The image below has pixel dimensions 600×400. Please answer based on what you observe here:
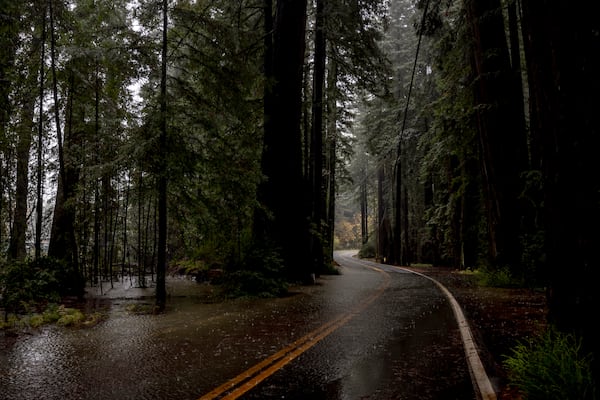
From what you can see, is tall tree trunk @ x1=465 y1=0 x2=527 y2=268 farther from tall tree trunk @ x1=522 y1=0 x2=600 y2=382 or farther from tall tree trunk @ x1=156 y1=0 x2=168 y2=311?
tall tree trunk @ x1=522 y1=0 x2=600 y2=382

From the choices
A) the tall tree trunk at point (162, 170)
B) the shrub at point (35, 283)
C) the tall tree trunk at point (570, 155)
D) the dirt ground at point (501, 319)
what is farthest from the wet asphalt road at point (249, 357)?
the shrub at point (35, 283)

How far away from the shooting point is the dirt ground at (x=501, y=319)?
514 cm

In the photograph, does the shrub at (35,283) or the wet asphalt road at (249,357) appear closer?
the wet asphalt road at (249,357)

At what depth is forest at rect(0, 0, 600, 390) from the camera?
432 centimetres

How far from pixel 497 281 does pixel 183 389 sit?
11.9 meters

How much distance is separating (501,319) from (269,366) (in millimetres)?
4985

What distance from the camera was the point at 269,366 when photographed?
15.9 ft

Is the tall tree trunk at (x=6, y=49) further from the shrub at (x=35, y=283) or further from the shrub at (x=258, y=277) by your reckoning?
the shrub at (x=258, y=277)

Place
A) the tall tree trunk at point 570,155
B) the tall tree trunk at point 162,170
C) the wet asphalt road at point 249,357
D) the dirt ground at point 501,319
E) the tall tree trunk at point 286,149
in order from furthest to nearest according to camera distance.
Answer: the tall tree trunk at point 286,149 < the tall tree trunk at point 162,170 < the dirt ground at point 501,319 < the wet asphalt road at point 249,357 < the tall tree trunk at point 570,155

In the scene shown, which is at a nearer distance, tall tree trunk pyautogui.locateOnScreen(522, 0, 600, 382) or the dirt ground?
tall tree trunk pyautogui.locateOnScreen(522, 0, 600, 382)

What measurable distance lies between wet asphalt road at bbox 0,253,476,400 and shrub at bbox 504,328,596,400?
1.87ft

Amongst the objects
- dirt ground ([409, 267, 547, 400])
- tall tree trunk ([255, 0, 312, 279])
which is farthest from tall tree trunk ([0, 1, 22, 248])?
dirt ground ([409, 267, 547, 400])

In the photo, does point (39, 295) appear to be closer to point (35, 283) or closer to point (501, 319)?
point (35, 283)

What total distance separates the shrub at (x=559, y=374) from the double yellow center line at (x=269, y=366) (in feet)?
8.10
